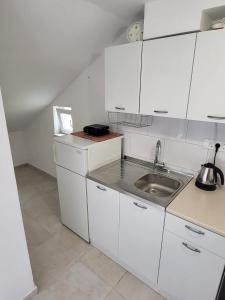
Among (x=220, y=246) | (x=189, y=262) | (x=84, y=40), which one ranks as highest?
(x=84, y=40)

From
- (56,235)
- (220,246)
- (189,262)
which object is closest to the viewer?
(220,246)

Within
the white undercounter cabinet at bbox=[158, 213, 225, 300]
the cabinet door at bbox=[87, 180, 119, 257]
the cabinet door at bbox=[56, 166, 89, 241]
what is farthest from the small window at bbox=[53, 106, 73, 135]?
the white undercounter cabinet at bbox=[158, 213, 225, 300]

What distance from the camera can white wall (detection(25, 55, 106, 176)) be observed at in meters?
2.30

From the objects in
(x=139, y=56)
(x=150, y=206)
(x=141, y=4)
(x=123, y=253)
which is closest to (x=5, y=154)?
(x=150, y=206)

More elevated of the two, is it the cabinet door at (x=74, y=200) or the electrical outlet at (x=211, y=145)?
the electrical outlet at (x=211, y=145)

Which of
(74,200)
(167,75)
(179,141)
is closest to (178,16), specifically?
(167,75)

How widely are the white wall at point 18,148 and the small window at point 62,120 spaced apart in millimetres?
1179

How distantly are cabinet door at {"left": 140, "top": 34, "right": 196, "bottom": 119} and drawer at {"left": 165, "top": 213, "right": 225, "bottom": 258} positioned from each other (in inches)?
29.3

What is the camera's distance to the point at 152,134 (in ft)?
6.37

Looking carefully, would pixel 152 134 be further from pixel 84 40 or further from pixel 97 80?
pixel 84 40

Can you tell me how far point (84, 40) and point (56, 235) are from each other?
2155 mm

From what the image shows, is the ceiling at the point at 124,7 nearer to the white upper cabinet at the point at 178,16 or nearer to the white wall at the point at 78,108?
the white upper cabinet at the point at 178,16

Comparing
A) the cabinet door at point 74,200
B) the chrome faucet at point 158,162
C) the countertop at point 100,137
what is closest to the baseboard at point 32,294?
the cabinet door at point 74,200

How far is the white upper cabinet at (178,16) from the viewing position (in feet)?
3.92
